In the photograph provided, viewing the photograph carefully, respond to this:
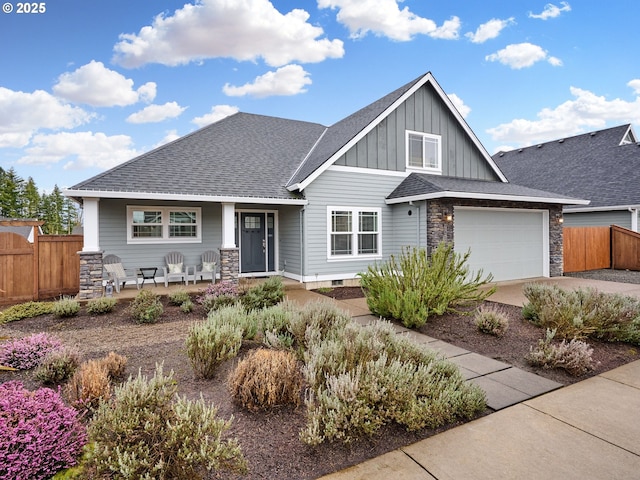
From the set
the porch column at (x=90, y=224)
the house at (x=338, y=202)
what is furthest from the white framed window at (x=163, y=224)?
the porch column at (x=90, y=224)

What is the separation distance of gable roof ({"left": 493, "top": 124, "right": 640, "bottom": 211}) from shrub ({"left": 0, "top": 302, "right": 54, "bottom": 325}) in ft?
67.4

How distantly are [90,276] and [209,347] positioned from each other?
251 inches

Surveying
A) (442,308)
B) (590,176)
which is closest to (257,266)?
(442,308)

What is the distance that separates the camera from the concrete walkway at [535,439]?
8.00ft

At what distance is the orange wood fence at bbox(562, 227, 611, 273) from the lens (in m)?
13.9

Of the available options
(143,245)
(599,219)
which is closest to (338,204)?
(143,245)

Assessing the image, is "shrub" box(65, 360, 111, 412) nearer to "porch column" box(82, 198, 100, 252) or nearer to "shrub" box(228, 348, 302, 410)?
"shrub" box(228, 348, 302, 410)

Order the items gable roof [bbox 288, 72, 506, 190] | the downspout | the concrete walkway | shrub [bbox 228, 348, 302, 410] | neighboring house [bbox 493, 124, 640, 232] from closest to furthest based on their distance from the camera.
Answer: the concrete walkway, shrub [bbox 228, 348, 302, 410], gable roof [bbox 288, 72, 506, 190], the downspout, neighboring house [bbox 493, 124, 640, 232]

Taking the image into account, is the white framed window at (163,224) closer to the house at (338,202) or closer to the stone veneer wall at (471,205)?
the house at (338,202)

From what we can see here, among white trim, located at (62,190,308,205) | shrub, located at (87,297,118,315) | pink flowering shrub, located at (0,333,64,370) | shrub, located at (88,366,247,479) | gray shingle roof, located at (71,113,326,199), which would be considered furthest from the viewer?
gray shingle roof, located at (71,113,326,199)

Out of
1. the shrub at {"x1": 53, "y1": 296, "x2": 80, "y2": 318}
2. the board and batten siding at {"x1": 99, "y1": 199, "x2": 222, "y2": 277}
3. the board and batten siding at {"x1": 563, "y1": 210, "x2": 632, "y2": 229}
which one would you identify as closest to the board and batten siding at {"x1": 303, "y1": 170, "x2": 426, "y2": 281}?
the board and batten siding at {"x1": 99, "y1": 199, "x2": 222, "y2": 277}

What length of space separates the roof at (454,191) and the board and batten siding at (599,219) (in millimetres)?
5457

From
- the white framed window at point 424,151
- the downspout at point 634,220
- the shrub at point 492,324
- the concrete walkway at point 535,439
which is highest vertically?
the white framed window at point 424,151

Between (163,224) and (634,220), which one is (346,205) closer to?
(163,224)
